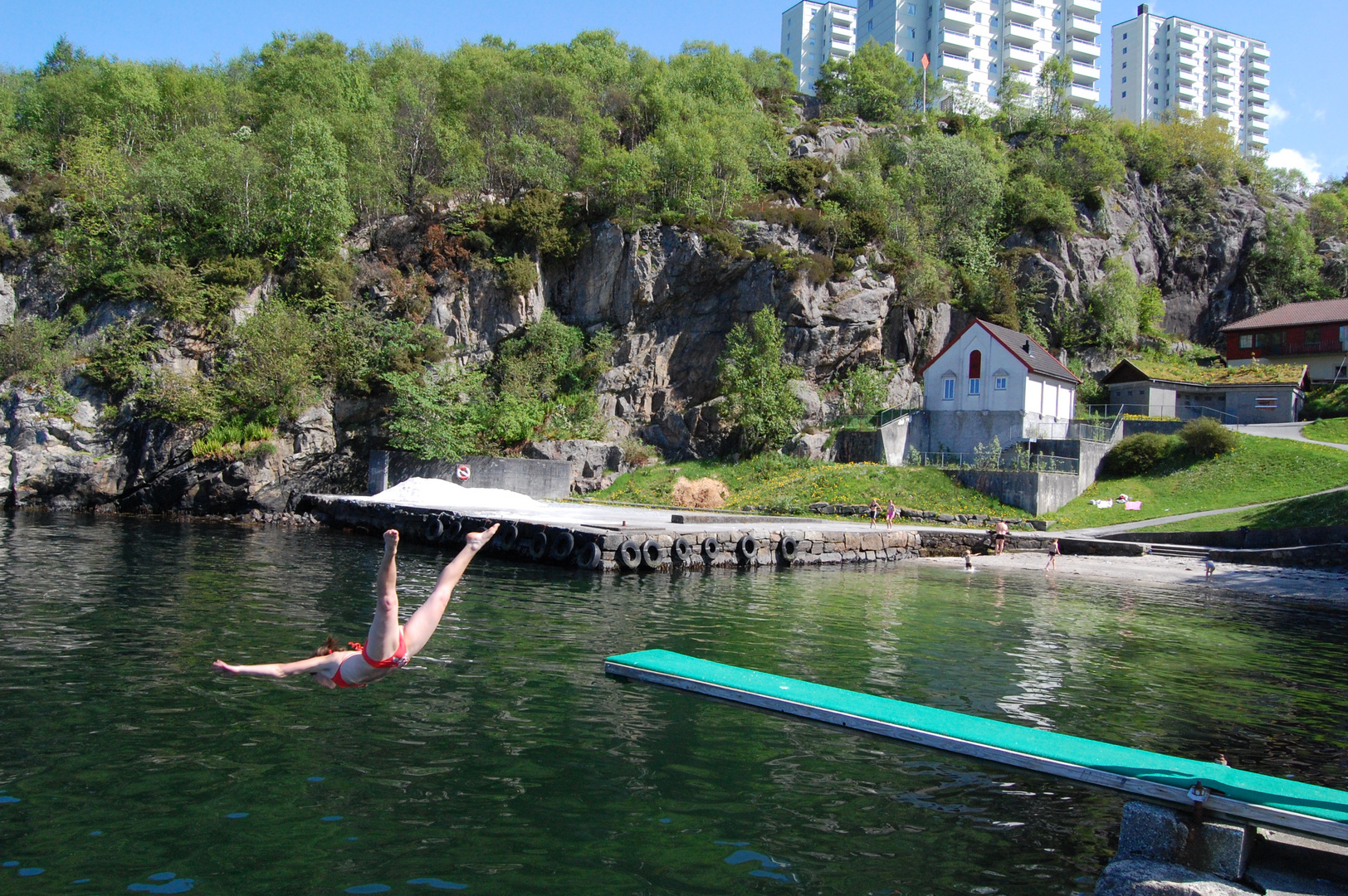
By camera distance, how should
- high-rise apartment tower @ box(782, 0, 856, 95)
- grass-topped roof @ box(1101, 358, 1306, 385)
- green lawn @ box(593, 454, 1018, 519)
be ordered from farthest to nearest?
high-rise apartment tower @ box(782, 0, 856, 95), grass-topped roof @ box(1101, 358, 1306, 385), green lawn @ box(593, 454, 1018, 519)

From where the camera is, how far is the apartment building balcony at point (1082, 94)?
331ft

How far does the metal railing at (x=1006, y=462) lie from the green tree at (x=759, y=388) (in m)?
7.17

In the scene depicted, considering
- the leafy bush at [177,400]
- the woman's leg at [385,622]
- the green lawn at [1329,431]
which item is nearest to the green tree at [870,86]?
the green lawn at [1329,431]

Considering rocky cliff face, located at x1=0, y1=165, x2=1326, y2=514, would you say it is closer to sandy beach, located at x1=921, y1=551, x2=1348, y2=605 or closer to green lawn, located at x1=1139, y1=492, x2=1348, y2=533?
sandy beach, located at x1=921, y1=551, x2=1348, y2=605

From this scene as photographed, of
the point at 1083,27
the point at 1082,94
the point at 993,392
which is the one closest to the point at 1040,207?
the point at 993,392

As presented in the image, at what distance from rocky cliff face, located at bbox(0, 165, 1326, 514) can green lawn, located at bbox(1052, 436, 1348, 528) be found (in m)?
14.9

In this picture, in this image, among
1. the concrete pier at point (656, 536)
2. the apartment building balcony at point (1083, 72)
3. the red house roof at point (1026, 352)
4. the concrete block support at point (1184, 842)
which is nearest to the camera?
the concrete block support at point (1184, 842)

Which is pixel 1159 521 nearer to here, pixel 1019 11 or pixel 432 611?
pixel 432 611

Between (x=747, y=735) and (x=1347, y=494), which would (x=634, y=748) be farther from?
(x=1347, y=494)

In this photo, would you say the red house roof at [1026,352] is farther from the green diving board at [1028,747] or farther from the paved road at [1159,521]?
the green diving board at [1028,747]

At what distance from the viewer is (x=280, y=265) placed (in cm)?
4747

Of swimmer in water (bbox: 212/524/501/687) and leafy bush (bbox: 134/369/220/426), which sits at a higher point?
leafy bush (bbox: 134/369/220/426)

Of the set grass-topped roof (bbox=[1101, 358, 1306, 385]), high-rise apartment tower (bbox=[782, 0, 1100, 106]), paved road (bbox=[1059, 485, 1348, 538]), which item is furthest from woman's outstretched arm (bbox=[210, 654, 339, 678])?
high-rise apartment tower (bbox=[782, 0, 1100, 106])

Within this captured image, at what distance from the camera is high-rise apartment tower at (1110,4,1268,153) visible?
12156 cm
